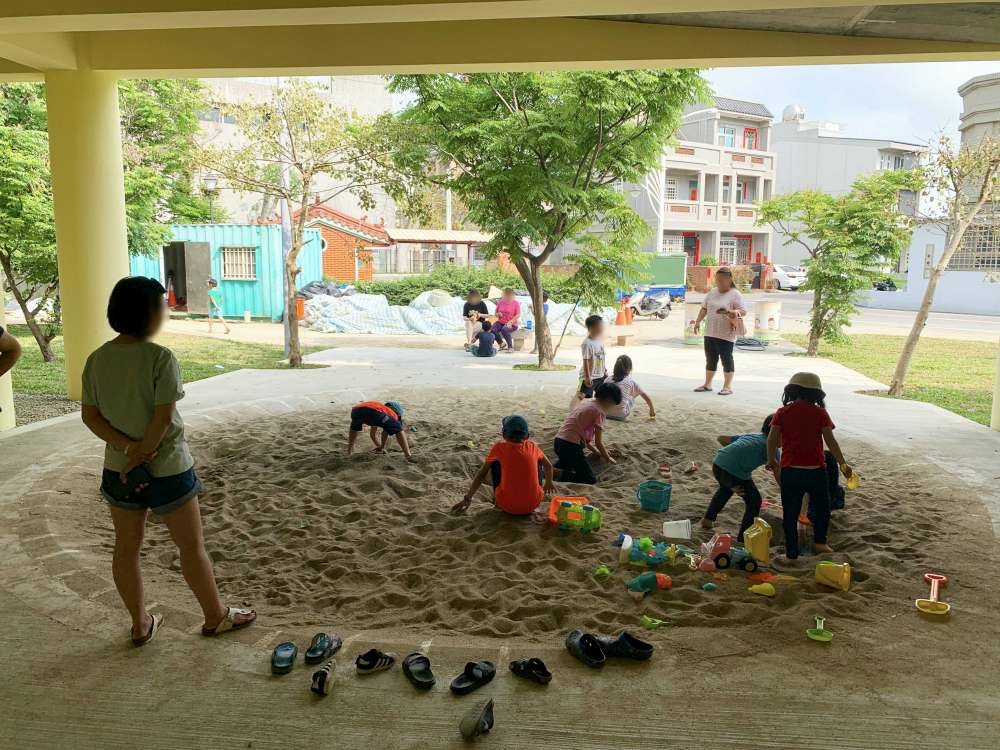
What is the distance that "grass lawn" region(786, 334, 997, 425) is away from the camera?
10.0 meters

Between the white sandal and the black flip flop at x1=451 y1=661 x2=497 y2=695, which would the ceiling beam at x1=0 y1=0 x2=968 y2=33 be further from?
the black flip flop at x1=451 y1=661 x2=497 y2=695

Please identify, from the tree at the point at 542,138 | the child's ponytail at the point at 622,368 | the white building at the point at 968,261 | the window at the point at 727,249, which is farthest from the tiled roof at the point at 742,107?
the child's ponytail at the point at 622,368

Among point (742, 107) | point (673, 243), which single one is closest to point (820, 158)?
point (742, 107)

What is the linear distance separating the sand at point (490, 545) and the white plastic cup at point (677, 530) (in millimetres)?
81

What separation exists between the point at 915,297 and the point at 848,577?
27.9 meters

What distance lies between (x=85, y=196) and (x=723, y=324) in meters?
7.43

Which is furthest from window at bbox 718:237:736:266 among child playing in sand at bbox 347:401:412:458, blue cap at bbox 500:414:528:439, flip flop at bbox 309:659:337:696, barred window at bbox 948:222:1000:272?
flip flop at bbox 309:659:337:696

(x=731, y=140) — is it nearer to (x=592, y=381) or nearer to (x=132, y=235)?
(x=132, y=235)

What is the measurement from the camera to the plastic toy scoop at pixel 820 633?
3205mm

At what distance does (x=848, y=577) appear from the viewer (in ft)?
12.5

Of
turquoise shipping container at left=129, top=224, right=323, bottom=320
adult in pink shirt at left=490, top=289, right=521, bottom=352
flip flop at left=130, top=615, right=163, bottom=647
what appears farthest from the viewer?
turquoise shipping container at left=129, top=224, right=323, bottom=320

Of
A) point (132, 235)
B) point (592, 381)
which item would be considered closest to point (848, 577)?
point (592, 381)

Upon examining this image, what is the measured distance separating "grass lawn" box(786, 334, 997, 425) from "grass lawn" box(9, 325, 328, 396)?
31.7 ft

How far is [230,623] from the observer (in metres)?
3.27
